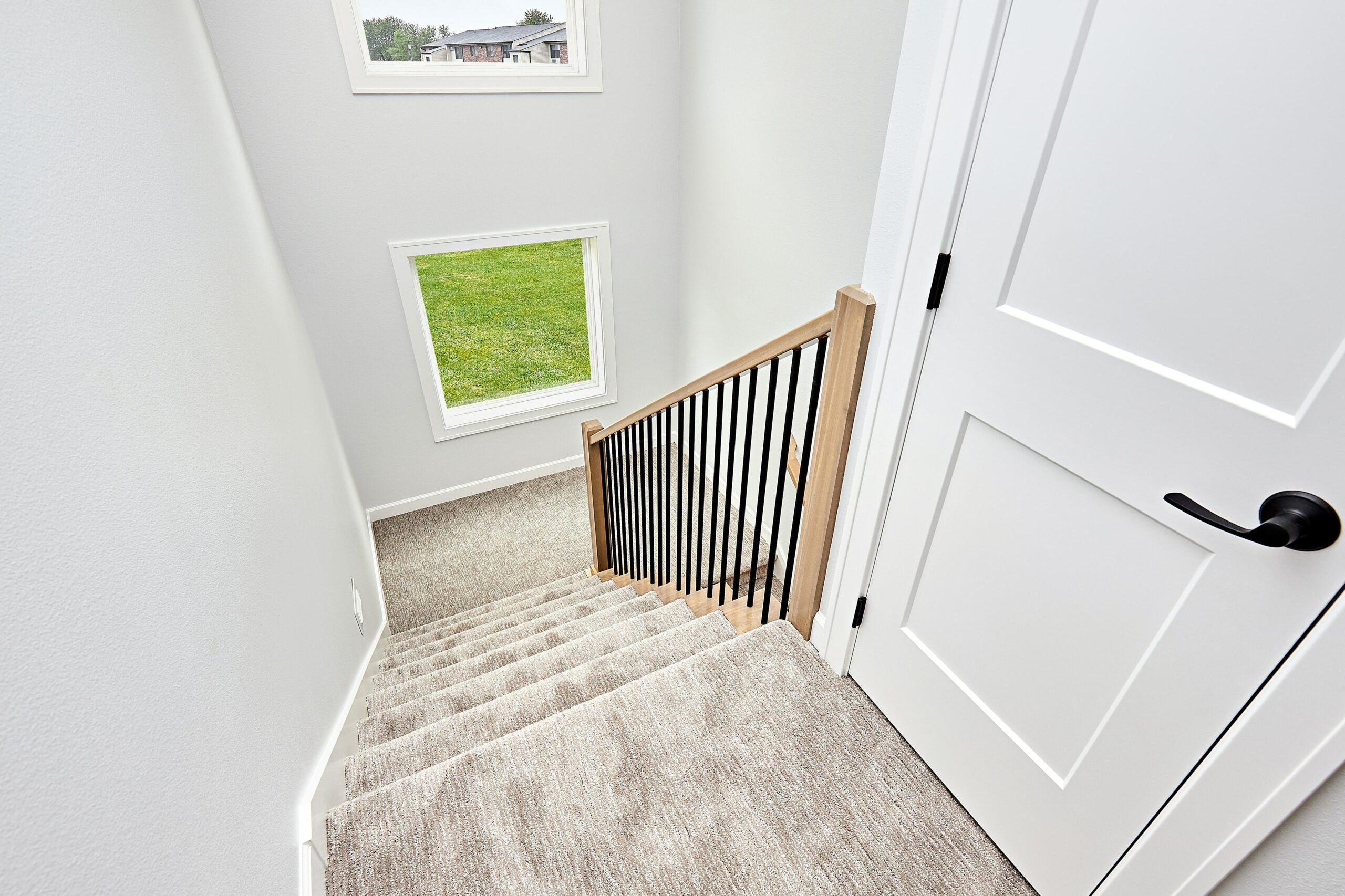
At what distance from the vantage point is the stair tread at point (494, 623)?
2.60 metres

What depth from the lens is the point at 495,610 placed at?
317 cm

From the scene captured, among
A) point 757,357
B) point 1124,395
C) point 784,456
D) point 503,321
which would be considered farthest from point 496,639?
point 503,321

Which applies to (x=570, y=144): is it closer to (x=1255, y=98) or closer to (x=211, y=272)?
(x=211, y=272)

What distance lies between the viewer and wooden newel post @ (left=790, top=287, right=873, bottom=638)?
135 cm

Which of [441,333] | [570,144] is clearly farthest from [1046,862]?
[441,333]

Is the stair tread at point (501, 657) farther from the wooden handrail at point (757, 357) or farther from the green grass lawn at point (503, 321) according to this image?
the green grass lawn at point (503, 321)

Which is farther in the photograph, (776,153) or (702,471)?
(776,153)

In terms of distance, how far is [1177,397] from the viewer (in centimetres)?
85

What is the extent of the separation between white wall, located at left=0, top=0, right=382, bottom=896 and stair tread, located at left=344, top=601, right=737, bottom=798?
0.50ft

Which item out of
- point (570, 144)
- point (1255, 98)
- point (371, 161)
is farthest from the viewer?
point (570, 144)

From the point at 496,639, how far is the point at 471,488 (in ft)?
5.90

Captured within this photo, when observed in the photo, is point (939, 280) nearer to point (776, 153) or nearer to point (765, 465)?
point (765, 465)

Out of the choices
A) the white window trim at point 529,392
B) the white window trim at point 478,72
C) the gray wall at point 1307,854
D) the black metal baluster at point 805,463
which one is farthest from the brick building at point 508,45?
the gray wall at point 1307,854

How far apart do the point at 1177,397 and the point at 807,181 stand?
210 cm
